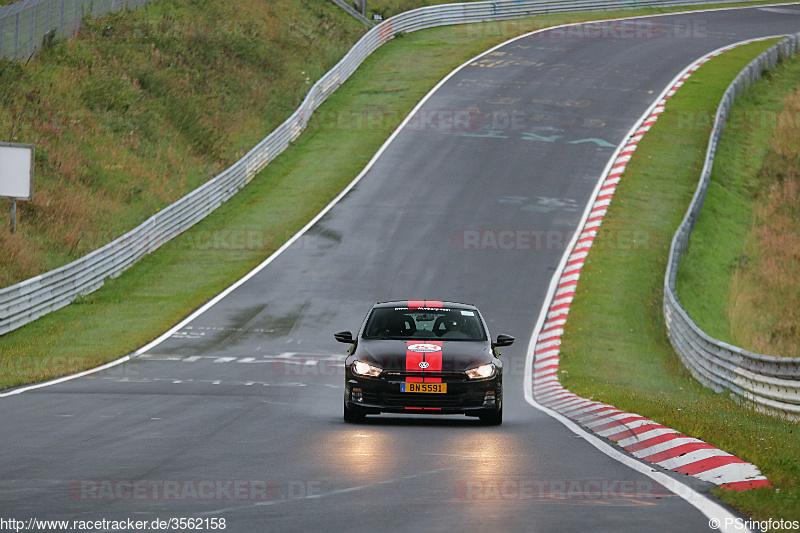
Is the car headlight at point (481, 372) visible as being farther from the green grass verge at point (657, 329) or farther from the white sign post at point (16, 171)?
the white sign post at point (16, 171)

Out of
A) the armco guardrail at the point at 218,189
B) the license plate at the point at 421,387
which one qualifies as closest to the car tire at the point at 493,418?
the license plate at the point at 421,387

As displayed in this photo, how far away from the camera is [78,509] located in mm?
7812

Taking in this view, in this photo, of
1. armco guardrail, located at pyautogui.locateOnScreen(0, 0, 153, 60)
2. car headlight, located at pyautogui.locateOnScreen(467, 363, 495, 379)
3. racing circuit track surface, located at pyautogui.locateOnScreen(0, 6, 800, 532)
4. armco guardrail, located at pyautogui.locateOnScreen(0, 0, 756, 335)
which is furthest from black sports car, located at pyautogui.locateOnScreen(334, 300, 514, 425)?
armco guardrail, located at pyautogui.locateOnScreen(0, 0, 153, 60)

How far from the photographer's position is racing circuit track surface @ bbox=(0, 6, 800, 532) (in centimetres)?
825

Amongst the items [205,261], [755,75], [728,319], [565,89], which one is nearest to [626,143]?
[565,89]

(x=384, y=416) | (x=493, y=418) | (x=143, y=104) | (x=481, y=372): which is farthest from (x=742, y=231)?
(x=481, y=372)

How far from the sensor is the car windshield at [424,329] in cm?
1544

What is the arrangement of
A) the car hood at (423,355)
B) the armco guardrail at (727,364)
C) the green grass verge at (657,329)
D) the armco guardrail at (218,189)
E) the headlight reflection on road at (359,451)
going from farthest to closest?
1. the armco guardrail at (218,189)
2. the armco guardrail at (727,364)
3. the car hood at (423,355)
4. the green grass verge at (657,329)
5. the headlight reflection on road at (359,451)

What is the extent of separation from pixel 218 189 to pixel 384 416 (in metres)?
24.8

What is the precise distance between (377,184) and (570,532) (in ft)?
110

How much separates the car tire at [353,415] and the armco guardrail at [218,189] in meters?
12.6
